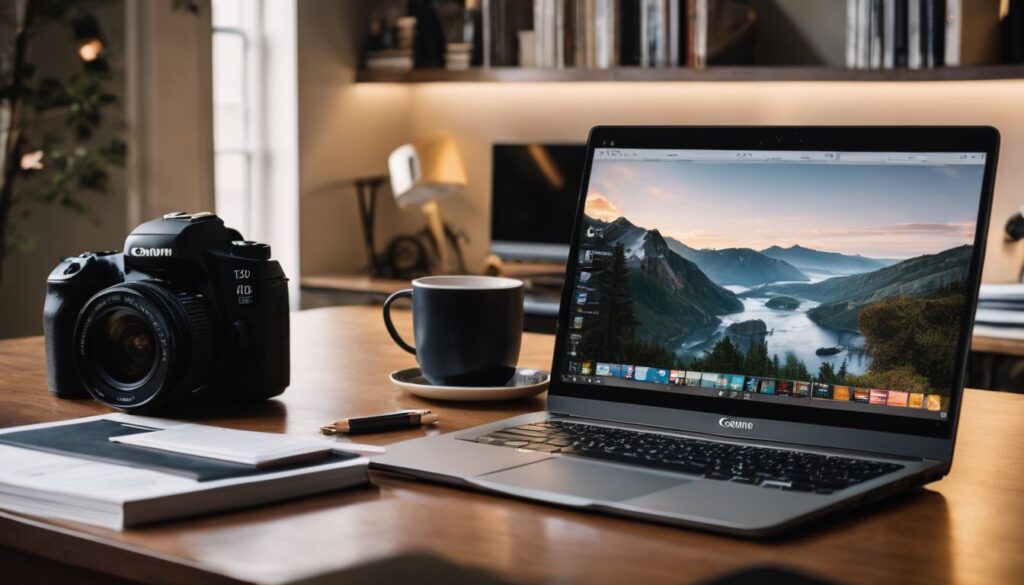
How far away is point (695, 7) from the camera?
333cm

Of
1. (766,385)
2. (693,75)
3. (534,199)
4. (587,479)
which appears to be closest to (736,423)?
(766,385)

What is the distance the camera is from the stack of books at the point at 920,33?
302cm

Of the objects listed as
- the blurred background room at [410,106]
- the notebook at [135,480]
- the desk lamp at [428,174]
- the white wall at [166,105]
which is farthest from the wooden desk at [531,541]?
the desk lamp at [428,174]

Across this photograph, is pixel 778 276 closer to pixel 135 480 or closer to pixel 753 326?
pixel 753 326

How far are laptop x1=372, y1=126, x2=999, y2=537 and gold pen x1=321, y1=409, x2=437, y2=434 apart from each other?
0.08m

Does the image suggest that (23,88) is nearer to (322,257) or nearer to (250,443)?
(322,257)

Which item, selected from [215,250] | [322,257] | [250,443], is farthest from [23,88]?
[250,443]

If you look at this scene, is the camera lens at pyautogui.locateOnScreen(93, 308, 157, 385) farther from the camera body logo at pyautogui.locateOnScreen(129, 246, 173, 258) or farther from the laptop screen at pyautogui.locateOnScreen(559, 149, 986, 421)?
the laptop screen at pyautogui.locateOnScreen(559, 149, 986, 421)

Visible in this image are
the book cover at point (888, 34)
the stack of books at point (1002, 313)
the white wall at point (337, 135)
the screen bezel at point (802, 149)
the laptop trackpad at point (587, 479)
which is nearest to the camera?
the laptop trackpad at point (587, 479)

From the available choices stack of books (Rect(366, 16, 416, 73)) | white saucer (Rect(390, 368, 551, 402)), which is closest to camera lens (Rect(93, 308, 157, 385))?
white saucer (Rect(390, 368, 551, 402))

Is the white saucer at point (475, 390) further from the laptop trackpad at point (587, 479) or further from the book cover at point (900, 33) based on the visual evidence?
the book cover at point (900, 33)

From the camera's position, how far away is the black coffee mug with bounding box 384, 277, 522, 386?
125 centimetres

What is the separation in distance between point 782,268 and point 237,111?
3.03 m

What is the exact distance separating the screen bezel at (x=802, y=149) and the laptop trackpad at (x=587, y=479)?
16 centimetres
